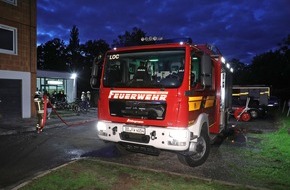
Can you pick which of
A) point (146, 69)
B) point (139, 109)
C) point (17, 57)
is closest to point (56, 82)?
point (17, 57)

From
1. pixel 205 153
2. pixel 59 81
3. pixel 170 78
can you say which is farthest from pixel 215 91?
pixel 59 81

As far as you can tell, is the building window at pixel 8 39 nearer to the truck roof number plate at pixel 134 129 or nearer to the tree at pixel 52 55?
the truck roof number plate at pixel 134 129

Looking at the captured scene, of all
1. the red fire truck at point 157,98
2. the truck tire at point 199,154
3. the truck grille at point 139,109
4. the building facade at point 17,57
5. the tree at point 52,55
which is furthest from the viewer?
the tree at point 52,55

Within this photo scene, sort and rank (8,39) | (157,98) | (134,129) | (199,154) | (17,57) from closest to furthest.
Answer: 1. (157,98)
2. (134,129)
3. (199,154)
4. (8,39)
5. (17,57)

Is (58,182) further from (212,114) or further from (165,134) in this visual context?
(212,114)

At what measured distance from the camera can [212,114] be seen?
8.58m

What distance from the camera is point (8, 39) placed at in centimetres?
1631

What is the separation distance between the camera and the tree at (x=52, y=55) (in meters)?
60.9

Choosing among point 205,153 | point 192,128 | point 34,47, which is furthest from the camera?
point 34,47

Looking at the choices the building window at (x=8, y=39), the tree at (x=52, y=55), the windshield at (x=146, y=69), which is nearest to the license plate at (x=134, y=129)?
the windshield at (x=146, y=69)

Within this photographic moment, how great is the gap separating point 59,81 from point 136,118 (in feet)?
81.4

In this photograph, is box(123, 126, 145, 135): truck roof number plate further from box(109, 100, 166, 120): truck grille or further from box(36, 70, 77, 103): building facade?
box(36, 70, 77, 103): building facade

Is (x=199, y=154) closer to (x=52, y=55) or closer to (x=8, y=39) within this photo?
(x=8, y=39)

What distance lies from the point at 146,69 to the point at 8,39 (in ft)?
41.2
